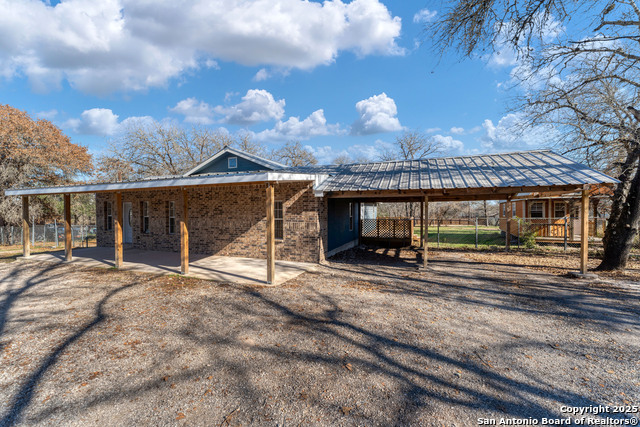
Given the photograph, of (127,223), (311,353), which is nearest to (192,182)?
(311,353)

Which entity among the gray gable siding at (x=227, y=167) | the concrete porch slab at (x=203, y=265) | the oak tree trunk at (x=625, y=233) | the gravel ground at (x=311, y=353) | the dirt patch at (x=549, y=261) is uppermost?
the gray gable siding at (x=227, y=167)

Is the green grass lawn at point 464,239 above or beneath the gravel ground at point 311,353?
beneath

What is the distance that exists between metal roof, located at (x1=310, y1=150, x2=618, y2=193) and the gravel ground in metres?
2.78

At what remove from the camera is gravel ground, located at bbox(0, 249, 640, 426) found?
8.80ft

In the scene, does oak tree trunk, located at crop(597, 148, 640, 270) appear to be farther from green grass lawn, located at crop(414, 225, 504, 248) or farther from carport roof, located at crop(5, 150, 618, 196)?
green grass lawn, located at crop(414, 225, 504, 248)

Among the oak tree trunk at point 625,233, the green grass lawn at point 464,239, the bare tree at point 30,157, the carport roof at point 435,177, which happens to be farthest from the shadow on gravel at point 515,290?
the bare tree at point 30,157

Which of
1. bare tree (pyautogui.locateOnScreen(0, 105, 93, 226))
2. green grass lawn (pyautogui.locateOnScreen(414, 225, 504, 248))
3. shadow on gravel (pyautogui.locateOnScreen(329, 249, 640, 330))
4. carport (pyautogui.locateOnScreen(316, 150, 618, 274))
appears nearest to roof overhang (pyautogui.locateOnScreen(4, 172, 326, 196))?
carport (pyautogui.locateOnScreen(316, 150, 618, 274))

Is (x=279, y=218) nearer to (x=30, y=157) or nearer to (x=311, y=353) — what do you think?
(x=311, y=353)

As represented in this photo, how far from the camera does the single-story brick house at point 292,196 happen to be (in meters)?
7.66

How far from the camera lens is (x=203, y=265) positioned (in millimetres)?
9141

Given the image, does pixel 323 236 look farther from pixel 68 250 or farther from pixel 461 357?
pixel 68 250

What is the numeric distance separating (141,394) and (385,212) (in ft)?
106

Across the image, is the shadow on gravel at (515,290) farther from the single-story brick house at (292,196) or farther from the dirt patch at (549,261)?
the single-story brick house at (292,196)

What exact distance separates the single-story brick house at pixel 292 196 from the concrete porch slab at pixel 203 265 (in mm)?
→ 437
